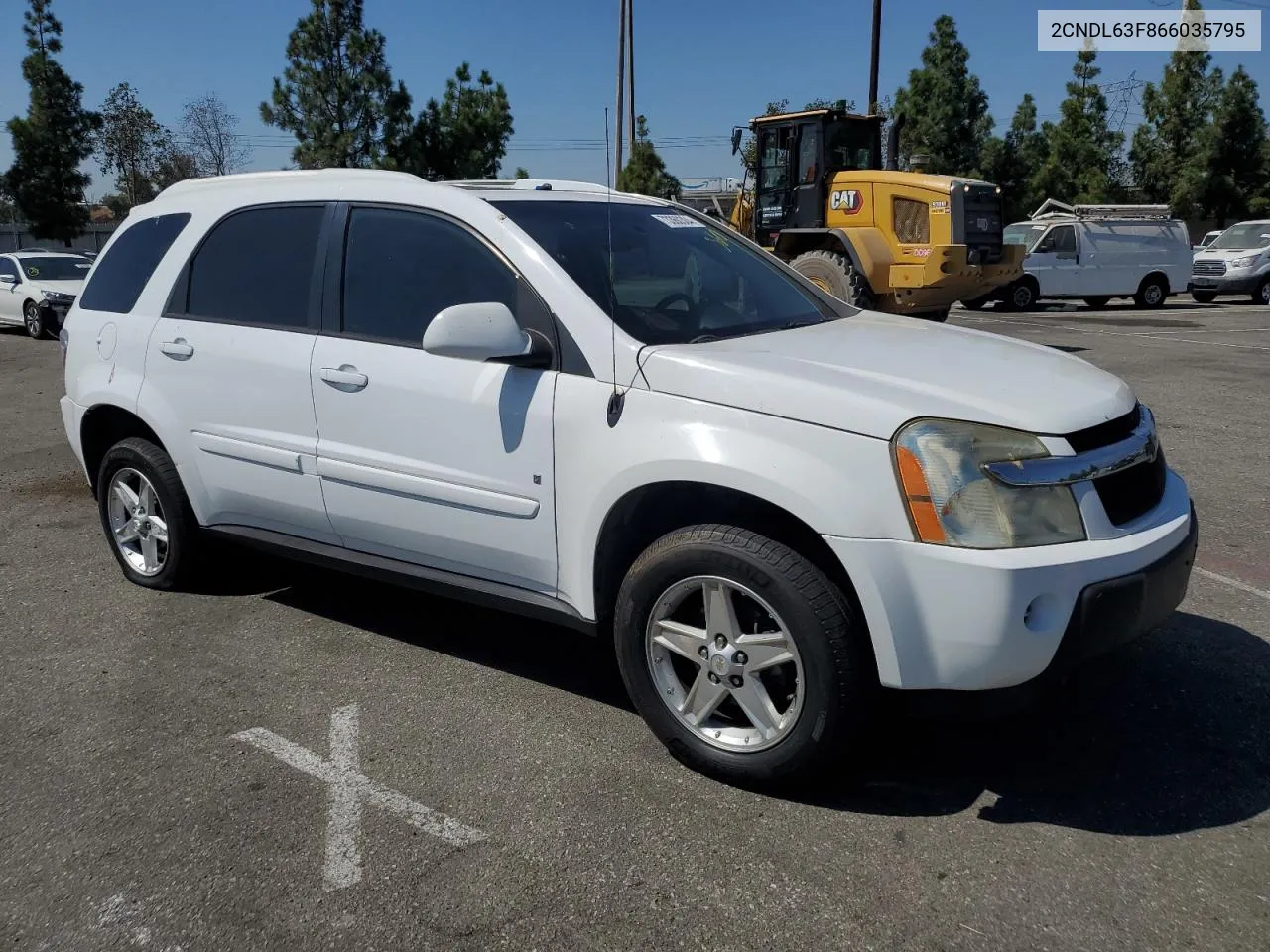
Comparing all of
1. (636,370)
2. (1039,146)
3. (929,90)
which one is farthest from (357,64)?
(636,370)

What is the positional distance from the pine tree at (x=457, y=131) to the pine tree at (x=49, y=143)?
13453 millimetres

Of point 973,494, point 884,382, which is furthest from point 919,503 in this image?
point 884,382

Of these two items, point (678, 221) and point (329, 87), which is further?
point (329, 87)

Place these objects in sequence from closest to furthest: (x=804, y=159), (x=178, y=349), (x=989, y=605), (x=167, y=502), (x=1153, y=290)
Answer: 1. (x=989, y=605)
2. (x=178, y=349)
3. (x=167, y=502)
4. (x=804, y=159)
5. (x=1153, y=290)

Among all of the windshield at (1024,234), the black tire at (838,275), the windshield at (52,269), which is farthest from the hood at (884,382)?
the windshield at (1024,234)

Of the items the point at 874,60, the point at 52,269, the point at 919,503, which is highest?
the point at 874,60

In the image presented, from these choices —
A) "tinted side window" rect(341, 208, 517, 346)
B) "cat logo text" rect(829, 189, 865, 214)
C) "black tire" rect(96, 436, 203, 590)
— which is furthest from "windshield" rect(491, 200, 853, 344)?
"cat logo text" rect(829, 189, 865, 214)

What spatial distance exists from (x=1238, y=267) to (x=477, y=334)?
2444cm

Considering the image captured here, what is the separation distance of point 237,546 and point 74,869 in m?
2.12

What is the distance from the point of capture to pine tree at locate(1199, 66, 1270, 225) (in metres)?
35.2

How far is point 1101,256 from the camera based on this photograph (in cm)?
2244

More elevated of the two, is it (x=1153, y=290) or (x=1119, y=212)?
(x=1119, y=212)

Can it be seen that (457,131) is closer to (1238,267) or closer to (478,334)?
(1238,267)

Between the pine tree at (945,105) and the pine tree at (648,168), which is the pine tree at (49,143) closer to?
the pine tree at (648,168)
